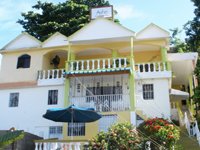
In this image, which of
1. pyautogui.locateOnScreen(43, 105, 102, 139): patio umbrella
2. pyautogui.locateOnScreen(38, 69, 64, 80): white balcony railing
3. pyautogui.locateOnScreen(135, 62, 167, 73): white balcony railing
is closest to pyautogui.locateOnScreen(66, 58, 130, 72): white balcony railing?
pyautogui.locateOnScreen(135, 62, 167, 73): white balcony railing

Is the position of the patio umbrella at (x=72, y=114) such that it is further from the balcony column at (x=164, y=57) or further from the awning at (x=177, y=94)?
the awning at (x=177, y=94)

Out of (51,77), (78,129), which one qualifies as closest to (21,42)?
(51,77)

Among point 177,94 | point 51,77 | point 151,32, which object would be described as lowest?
point 177,94

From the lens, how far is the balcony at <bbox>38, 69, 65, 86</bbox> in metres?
22.1

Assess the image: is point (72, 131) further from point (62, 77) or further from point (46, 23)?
point (46, 23)

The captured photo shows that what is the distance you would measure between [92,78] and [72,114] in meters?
4.97

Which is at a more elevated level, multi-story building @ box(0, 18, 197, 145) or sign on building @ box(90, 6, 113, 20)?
sign on building @ box(90, 6, 113, 20)

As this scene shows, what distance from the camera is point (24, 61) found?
941 inches

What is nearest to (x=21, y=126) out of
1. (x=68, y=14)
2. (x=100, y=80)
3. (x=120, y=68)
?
(x=100, y=80)

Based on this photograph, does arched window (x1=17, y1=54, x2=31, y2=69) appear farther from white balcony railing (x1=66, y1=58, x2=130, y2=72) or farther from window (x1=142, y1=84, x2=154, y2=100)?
window (x1=142, y1=84, x2=154, y2=100)

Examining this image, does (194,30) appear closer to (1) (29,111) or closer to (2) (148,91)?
(2) (148,91)

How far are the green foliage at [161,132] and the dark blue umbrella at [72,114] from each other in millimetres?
2713

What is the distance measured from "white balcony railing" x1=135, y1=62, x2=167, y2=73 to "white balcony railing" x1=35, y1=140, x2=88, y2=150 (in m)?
8.86

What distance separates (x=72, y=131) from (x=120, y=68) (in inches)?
191
